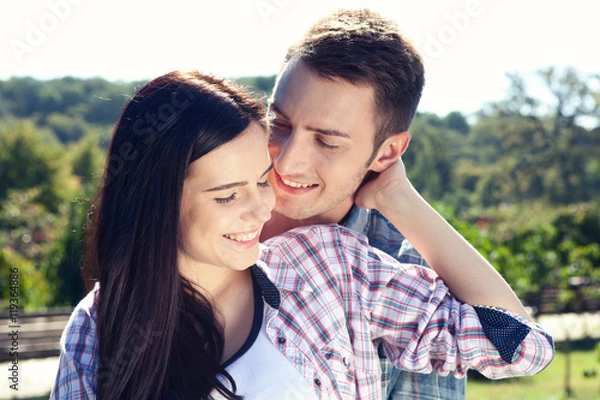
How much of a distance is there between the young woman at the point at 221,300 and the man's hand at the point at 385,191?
0.22 meters

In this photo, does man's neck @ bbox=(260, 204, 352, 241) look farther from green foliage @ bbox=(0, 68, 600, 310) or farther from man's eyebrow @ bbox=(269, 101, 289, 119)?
green foliage @ bbox=(0, 68, 600, 310)

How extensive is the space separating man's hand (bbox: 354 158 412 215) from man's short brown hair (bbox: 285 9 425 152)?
0.10 metres

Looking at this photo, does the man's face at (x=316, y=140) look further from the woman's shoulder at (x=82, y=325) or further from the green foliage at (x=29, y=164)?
the green foliage at (x=29, y=164)

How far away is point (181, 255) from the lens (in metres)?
1.85

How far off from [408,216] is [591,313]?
30.0 ft

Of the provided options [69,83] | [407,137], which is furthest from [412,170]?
[69,83]

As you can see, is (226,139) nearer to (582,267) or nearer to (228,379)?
(228,379)

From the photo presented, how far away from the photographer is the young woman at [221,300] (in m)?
1.72

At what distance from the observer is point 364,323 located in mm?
1911

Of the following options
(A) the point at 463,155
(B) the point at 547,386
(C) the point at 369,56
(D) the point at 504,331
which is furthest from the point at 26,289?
(A) the point at 463,155

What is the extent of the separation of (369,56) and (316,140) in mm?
276

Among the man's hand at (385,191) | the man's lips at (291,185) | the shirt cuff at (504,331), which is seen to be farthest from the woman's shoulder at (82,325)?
the shirt cuff at (504,331)

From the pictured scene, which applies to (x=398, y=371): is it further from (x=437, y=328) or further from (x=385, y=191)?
(x=385, y=191)

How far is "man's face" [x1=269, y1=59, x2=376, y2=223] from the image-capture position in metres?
2.06
